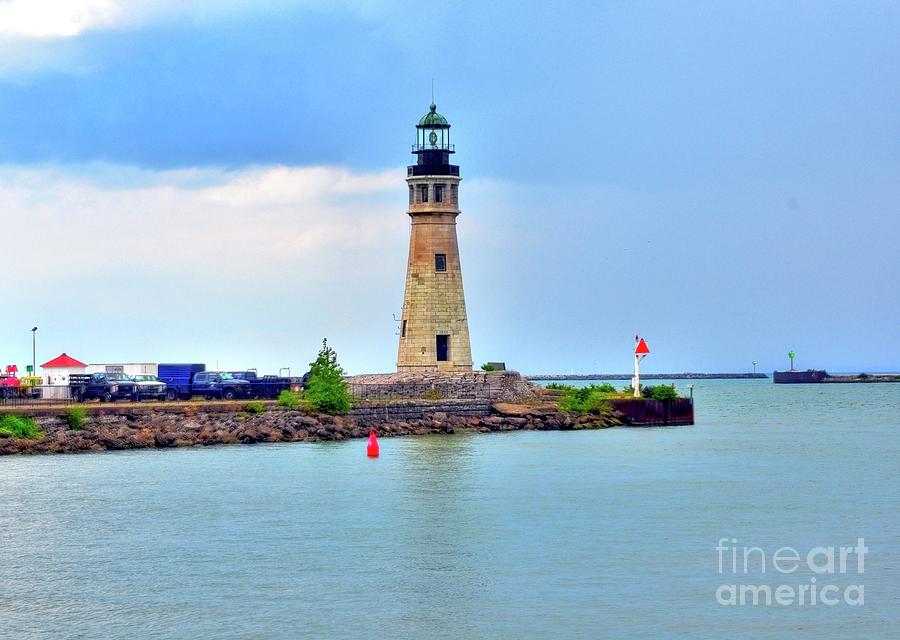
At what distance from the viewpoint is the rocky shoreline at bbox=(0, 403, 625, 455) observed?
5062 centimetres

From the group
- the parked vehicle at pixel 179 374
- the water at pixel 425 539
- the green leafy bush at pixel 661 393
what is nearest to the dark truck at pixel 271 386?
the parked vehicle at pixel 179 374

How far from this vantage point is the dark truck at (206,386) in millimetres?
60688

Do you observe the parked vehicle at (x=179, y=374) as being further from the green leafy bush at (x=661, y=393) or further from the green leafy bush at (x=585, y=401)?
the green leafy bush at (x=661, y=393)

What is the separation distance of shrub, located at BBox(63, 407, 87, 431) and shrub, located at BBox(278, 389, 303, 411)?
975 centimetres

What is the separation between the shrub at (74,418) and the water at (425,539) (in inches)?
115

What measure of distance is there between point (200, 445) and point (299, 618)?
95.4ft

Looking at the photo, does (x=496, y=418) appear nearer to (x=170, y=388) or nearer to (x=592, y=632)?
(x=170, y=388)

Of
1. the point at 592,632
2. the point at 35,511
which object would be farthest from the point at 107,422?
the point at 592,632

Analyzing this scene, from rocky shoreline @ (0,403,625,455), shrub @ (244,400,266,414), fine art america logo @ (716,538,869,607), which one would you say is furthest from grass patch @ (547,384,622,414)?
fine art america logo @ (716,538,869,607)

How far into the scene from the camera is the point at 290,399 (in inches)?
2388

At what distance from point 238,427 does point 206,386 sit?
27.5ft

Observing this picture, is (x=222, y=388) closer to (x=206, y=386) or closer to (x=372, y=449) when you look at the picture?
(x=206, y=386)

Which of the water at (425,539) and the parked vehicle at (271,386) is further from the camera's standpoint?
the parked vehicle at (271,386)

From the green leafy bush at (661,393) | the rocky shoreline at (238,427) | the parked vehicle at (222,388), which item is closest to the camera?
the rocky shoreline at (238,427)
